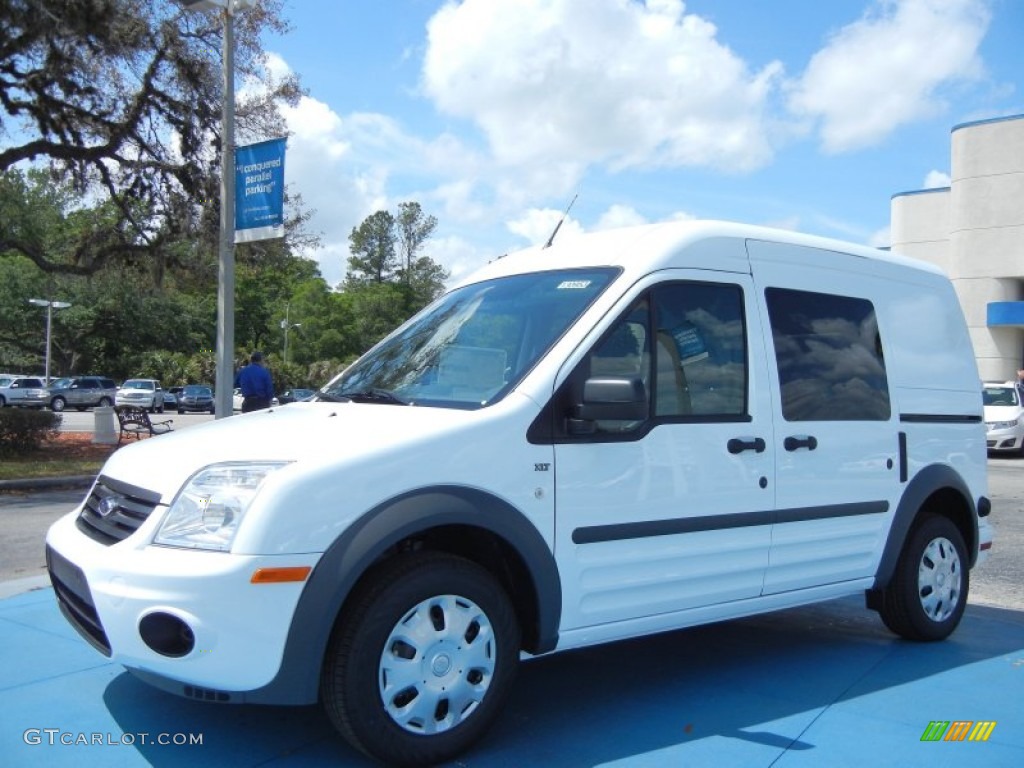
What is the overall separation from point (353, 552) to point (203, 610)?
52 cm

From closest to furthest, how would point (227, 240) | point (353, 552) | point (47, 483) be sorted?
point (353, 552), point (227, 240), point (47, 483)

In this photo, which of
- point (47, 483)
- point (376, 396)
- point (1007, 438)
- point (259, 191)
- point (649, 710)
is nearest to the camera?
point (376, 396)

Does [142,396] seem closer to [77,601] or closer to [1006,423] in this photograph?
[1006,423]

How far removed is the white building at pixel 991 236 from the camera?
108 feet

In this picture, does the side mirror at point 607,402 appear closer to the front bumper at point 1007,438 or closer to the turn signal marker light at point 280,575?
the turn signal marker light at point 280,575

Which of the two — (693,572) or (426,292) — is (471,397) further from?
(426,292)

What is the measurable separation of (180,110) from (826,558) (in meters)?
15.7

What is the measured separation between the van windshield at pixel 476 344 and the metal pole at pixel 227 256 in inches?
305

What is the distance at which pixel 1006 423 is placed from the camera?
792 inches

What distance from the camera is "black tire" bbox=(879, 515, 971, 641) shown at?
5207 millimetres

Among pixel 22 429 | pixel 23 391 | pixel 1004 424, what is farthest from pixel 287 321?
pixel 1004 424

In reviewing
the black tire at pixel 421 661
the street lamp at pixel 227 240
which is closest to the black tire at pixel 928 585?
the black tire at pixel 421 661

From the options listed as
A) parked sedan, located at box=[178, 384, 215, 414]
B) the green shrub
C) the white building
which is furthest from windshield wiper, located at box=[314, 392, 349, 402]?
parked sedan, located at box=[178, 384, 215, 414]

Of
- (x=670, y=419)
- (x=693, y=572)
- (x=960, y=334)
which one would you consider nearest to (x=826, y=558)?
(x=693, y=572)
